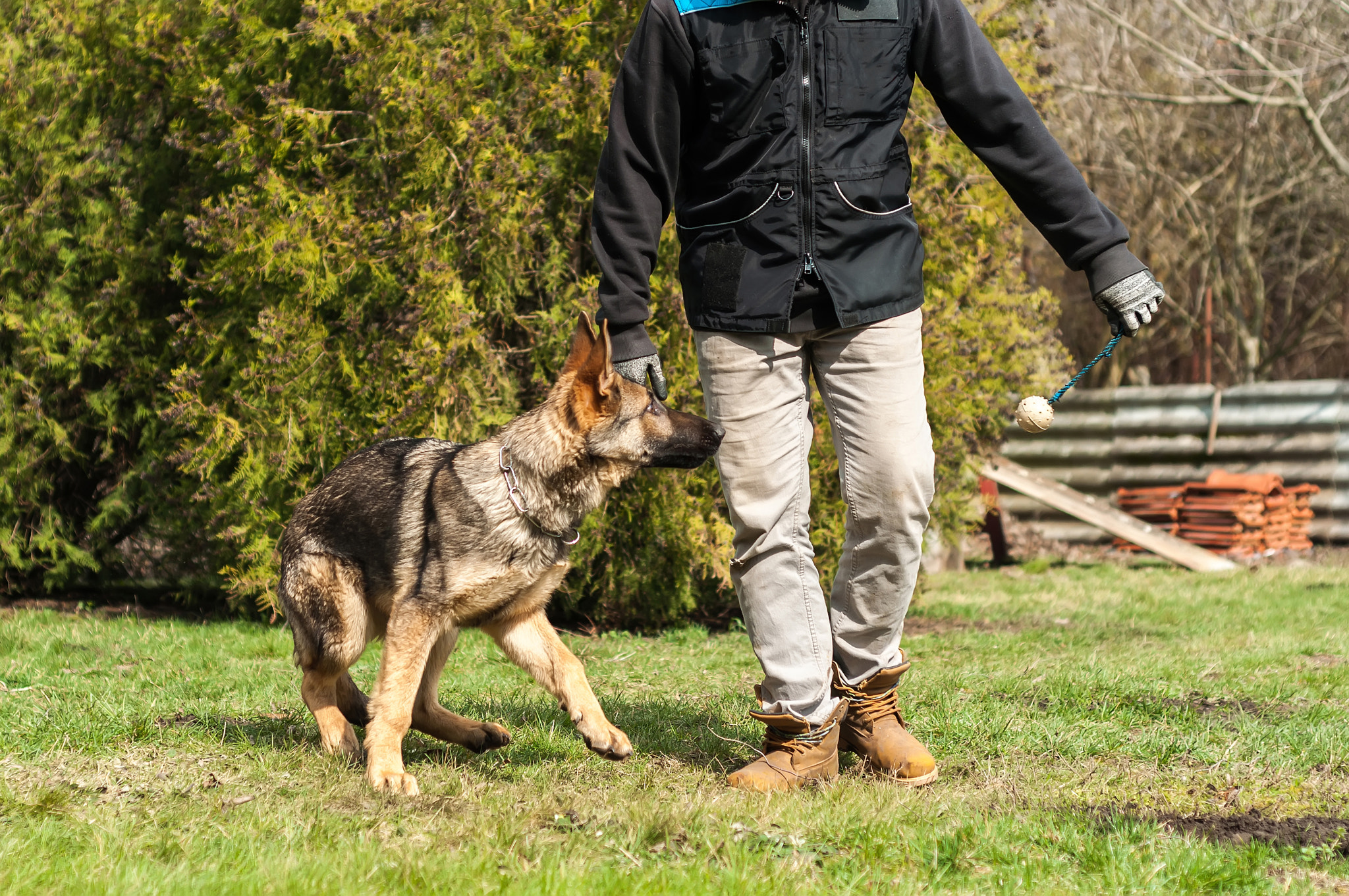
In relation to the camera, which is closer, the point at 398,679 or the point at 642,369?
the point at 398,679

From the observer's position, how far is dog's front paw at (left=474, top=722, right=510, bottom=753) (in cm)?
440

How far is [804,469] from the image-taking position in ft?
13.2

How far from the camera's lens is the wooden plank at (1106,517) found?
35.5ft

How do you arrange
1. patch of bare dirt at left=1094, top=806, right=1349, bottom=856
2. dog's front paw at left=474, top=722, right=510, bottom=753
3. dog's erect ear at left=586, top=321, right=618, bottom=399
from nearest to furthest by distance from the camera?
patch of bare dirt at left=1094, top=806, right=1349, bottom=856, dog's erect ear at left=586, top=321, right=618, bottom=399, dog's front paw at left=474, top=722, right=510, bottom=753

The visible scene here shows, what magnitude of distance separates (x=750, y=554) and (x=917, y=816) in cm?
102

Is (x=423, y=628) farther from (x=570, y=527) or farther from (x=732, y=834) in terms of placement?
(x=732, y=834)

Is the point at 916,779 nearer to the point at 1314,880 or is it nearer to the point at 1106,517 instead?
the point at 1314,880

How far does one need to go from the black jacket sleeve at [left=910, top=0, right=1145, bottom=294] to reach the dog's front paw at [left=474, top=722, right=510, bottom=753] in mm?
2580

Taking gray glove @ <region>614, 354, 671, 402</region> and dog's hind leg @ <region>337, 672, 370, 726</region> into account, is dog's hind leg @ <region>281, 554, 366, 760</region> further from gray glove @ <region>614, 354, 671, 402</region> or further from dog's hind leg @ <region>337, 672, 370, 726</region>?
gray glove @ <region>614, 354, 671, 402</region>

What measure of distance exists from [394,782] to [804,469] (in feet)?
5.45

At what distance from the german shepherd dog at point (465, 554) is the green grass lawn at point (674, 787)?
20 centimetres

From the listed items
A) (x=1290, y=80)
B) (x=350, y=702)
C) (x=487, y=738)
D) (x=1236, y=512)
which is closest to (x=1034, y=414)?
(x=487, y=738)

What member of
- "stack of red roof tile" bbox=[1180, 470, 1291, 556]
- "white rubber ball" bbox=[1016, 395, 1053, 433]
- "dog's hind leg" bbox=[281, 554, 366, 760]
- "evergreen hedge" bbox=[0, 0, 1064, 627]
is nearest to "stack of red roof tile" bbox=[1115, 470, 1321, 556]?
"stack of red roof tile" bbox=[1180, 470, 1291, 556]

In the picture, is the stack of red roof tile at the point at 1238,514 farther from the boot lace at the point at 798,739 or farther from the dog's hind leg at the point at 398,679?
the dog's hind leg at the point at 398,679
